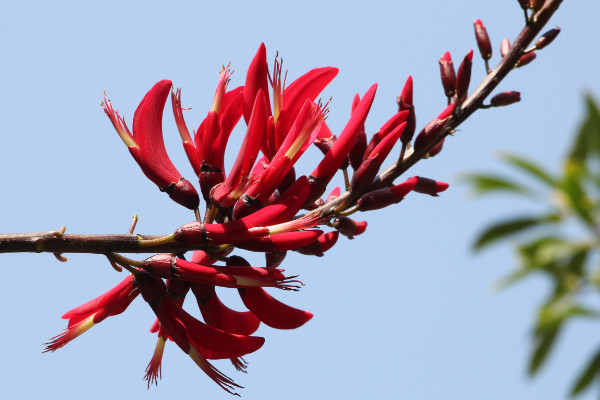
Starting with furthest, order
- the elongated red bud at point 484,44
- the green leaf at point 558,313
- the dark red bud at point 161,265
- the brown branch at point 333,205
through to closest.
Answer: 1. the elongated red bud at point 484,44
2. the dark red bud at point 161,265
3. the brown branch at point 333,205
4. the green leaf at point 558,313

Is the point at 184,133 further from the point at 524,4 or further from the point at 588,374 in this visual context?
the point at 588,374

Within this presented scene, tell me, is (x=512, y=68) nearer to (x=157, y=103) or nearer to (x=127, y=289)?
(x=157, y=103)

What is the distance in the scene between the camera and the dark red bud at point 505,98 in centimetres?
190

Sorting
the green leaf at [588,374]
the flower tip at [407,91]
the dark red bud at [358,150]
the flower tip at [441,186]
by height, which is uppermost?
the flower tip at [407,91]

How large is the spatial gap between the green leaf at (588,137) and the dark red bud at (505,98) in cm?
122

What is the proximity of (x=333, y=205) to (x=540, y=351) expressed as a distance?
1.18 m

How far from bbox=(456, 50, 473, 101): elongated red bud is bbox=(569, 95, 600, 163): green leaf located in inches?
48.6

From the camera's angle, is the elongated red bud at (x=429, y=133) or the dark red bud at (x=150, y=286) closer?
the dark red bud at (x=150, y=286)

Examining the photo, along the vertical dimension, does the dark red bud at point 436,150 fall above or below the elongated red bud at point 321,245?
above

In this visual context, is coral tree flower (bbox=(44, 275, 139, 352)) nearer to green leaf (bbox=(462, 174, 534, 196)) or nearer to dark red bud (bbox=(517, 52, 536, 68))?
dark red bud (bbox=(517, 52, 536, 68))

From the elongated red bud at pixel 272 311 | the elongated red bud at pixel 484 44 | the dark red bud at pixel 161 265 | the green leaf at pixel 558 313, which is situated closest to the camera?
the green leaf at pixel 558 313

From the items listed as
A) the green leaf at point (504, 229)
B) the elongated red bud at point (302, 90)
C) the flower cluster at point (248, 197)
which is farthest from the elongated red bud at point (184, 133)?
the green leaf at point (504, 229)

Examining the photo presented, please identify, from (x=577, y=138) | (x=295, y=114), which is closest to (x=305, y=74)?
(x=295, y=114)

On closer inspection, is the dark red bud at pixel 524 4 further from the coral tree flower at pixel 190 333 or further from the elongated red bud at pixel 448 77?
the coral tree flower at pixel 190 333
